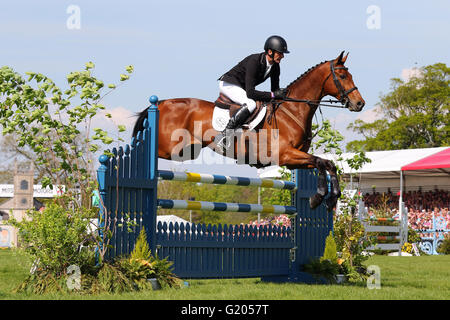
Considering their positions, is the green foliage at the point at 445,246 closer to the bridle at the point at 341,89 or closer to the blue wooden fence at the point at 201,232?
the blue wooden fence at the point at 201,232

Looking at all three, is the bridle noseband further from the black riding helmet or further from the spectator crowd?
the spectator crowd

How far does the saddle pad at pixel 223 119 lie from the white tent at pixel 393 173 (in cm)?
1280

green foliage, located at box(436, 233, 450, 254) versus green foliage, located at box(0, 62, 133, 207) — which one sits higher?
green foliage, located at box(0, 62, 133, 207)

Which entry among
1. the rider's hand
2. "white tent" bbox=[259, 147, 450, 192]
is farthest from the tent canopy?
the rider's hand

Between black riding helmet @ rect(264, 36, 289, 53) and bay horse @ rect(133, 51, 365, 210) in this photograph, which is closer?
black riding helmet @ rect(264, 36, 289, 53)

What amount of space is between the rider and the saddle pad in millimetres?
81

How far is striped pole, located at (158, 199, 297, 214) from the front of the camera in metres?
6.16

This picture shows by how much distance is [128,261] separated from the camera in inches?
222

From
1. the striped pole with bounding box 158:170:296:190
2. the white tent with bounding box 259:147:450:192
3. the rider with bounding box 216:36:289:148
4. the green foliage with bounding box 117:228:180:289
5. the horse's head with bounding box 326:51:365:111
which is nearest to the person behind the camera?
the green foliage with bounding box 117:228:180:289

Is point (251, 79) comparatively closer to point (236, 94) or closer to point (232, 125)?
point (236, 94)

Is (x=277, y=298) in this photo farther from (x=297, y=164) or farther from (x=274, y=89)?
(x=274, y=89)
